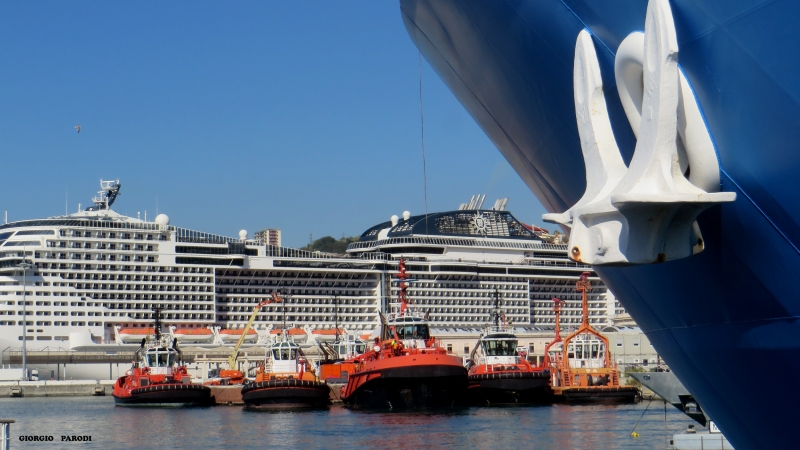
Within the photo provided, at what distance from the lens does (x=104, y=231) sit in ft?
268

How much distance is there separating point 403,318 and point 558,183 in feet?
112

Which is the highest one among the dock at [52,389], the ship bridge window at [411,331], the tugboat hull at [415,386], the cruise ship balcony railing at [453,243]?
the cruise ship balcony railing at [453,243]

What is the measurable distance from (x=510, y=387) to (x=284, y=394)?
8774mm

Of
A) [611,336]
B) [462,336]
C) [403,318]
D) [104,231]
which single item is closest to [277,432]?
[403,318]

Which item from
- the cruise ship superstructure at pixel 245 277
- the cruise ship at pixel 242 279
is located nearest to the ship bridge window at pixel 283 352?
Result: the cruise ship at pixel 242 279

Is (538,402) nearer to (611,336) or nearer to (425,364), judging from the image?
(425,364)

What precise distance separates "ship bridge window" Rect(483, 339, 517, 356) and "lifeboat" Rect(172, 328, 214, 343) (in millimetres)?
37153

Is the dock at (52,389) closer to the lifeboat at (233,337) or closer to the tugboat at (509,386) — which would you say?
the lifeboat at (233,337)

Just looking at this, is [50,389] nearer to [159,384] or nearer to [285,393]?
[159,384]

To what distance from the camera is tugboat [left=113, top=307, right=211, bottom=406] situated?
147 feet

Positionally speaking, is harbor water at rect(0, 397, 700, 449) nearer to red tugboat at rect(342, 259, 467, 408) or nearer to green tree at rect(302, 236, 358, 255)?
red tugboat at rect(342, 259, 467, 408)

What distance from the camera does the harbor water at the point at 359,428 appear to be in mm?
26547

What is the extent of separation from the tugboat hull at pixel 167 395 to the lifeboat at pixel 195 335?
3167cm

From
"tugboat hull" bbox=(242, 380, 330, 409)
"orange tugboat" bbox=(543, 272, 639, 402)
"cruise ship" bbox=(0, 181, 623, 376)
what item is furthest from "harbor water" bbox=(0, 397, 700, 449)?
"cruise ship" bbox=(0, 181, 623, 376)
